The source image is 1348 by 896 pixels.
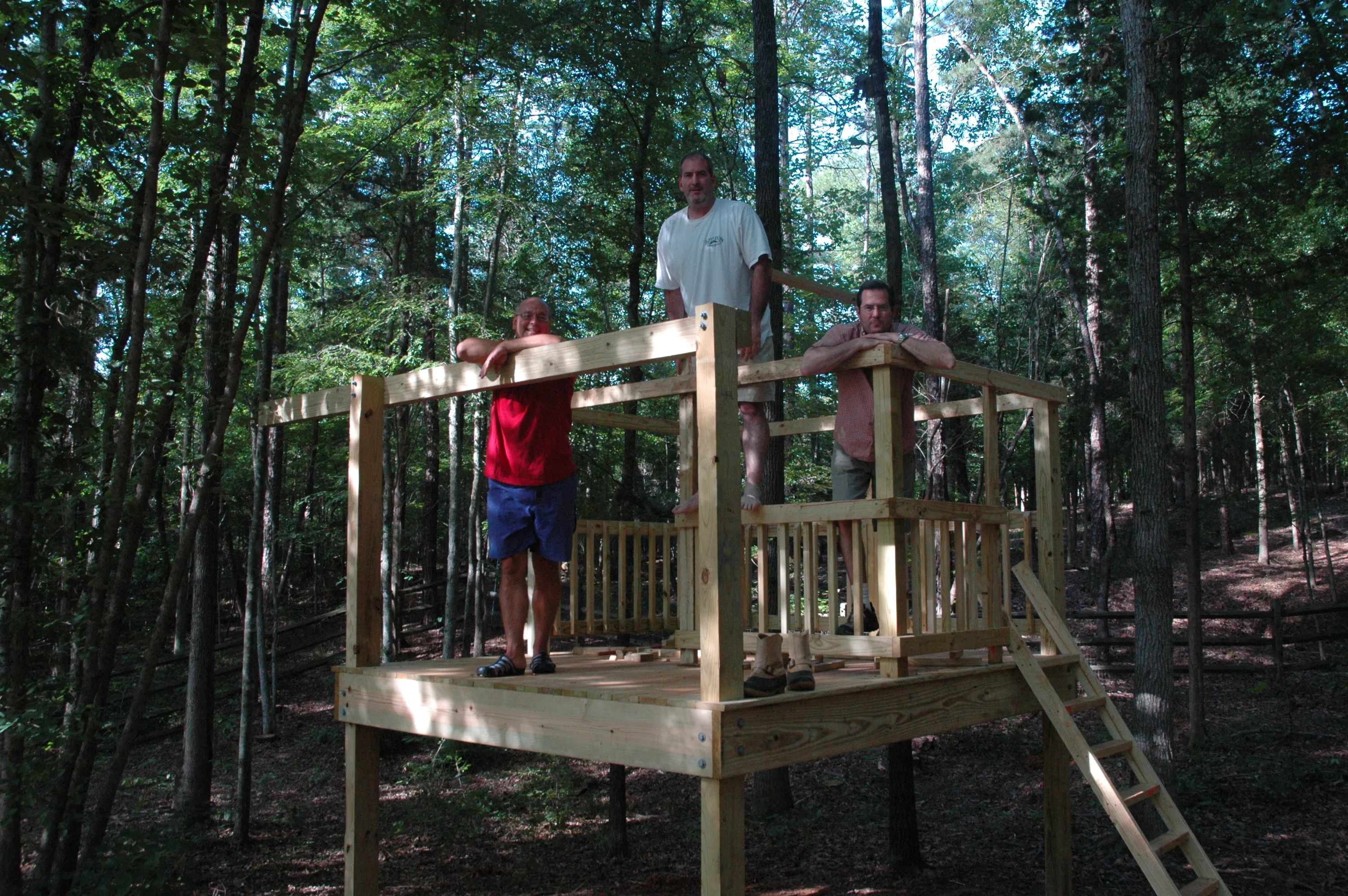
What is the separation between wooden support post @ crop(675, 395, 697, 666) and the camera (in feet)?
14.3

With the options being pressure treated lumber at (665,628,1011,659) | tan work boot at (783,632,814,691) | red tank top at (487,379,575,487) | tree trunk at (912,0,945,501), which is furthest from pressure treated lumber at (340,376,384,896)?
tree trunk at (912,0,945,501)

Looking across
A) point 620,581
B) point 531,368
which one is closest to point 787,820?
point 620,581

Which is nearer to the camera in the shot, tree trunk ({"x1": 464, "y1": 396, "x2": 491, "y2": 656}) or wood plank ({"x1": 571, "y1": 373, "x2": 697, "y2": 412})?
wood plank ({"x1": 571, "y1": 373, "x2": 697, "y2": 412})

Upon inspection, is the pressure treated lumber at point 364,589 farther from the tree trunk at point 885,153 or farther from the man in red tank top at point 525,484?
the tree trunk at point 885,153

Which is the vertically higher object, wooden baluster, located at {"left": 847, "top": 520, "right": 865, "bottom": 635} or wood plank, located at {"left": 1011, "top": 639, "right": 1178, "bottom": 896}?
wooden baluster, located at {"left": 847, "top": 520, "right": 865, "bottom": 635}

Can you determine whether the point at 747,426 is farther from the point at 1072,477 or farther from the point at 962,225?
the point at 962,225

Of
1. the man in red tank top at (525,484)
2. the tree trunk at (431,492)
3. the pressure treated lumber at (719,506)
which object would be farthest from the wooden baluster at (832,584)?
the tree trunk at (431,492)

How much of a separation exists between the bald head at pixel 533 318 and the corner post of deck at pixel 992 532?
7.09 feet

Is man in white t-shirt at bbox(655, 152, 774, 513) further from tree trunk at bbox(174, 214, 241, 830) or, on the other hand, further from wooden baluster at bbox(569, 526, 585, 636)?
tree trunk at bbox(174, 214, 241, 830)

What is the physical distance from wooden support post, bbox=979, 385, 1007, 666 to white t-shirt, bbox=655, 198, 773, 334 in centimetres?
127

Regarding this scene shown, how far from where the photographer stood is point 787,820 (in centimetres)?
873

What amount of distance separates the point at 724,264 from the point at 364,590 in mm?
2445

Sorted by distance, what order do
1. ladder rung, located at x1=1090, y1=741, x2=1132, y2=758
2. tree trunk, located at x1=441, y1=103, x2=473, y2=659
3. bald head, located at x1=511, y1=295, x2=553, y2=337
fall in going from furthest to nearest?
1. tree trunk, located at x1=441, y1=103, x2=473, y2=659
2. ladder rung, located at x1=1090, y1=741, x2=1132, y2=758
3. bald head, located at x1=511, y1=295, x2=553, y2=337

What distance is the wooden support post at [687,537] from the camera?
172 inches
